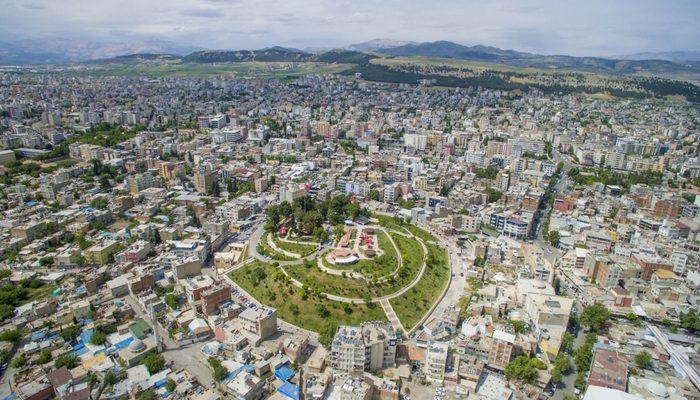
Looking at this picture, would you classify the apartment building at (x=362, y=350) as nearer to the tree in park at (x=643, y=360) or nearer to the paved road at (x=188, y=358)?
the paved road at (x=188, y=358)

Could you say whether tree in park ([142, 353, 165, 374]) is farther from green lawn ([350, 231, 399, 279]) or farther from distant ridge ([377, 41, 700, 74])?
distant ridge ([377, 41, 700, 74])

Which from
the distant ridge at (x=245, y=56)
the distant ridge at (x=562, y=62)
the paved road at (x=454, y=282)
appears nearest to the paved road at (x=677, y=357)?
the paved road at (x=454, y=282)

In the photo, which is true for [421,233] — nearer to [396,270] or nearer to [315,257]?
[396,270]

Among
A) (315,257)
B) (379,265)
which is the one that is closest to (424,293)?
(379,265)

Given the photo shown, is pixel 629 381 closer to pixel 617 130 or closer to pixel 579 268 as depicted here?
pixel 579 268

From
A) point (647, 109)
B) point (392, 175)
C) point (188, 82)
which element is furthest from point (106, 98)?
point (647, 109)

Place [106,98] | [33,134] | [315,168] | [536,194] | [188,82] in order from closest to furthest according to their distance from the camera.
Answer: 1. [536,194]
2. [315,168]
3. [33,134]
4. [106,98]
5. [188,82]
